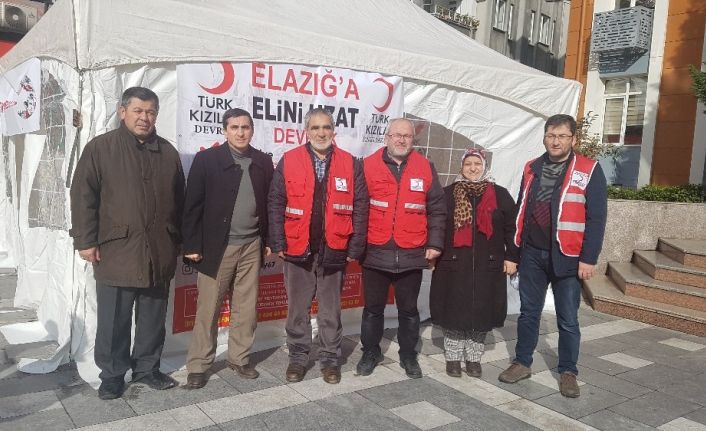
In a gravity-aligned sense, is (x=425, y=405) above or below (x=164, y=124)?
below

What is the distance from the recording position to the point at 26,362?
150 inches

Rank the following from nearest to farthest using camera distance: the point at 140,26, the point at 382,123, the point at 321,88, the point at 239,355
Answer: the point at 140,26 < the point at 239,355 < the point at 321,88 < the point at 382,123

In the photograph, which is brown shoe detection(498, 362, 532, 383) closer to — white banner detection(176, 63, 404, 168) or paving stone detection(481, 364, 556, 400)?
paving stone detection(481, 364, 556, 400)

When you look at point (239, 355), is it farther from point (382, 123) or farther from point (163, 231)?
point (382, 123)

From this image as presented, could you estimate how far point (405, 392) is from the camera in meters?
3.71

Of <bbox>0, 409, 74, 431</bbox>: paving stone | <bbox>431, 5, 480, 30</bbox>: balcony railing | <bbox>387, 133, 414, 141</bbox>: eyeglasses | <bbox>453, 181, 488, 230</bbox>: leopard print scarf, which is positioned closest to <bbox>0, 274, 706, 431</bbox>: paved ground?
<bbox>0, 409, 74, 431</bbox>: paving stone

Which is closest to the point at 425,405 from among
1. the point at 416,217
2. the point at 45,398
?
the point at 416,217

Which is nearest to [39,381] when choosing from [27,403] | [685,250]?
[27,403]

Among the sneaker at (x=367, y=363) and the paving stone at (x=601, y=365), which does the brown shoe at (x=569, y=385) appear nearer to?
the paving stone at (x=601, y=365)

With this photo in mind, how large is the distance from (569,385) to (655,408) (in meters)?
0.55

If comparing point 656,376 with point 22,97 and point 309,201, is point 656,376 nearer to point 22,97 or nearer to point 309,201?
point 309,201

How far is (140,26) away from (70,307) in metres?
1.90

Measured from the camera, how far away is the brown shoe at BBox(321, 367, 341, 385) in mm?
3775

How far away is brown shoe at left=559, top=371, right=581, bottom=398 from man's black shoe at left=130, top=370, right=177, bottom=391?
2.58m
